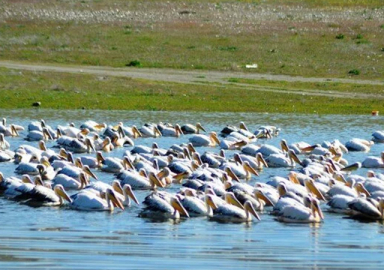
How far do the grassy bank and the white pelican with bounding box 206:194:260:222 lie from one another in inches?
1025

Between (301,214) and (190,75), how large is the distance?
24.3m

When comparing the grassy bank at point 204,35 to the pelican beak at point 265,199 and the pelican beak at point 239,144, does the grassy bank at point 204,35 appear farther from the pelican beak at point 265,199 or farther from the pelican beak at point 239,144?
the pelican beak at point 265,199

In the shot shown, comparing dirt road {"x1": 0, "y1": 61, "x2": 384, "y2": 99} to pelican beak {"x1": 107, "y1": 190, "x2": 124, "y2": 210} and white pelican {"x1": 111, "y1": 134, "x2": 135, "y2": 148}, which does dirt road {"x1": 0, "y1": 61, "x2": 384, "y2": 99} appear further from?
pelican beak {"x1": 107, "y1": 190, "x2": 124, "y2": 210}

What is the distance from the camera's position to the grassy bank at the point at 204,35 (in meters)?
42.8

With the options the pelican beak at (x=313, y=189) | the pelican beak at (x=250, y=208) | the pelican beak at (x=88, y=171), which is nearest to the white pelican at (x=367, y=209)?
the pelican beak at (x=313, y=189)

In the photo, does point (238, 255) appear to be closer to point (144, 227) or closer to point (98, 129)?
point (144, 227)

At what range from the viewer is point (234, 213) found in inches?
591

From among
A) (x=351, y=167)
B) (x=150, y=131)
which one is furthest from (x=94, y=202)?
(x=150, y=131)

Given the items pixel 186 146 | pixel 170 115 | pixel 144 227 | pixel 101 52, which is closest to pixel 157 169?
pixel 186 146

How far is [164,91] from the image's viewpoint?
34750 mm

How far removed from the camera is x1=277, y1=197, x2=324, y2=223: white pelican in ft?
49.2

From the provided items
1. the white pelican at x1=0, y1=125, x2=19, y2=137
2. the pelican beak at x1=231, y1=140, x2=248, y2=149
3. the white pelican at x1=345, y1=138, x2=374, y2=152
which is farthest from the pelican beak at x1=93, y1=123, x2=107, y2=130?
the white pelican at x1=345, y1=138, x2=374, y2=152

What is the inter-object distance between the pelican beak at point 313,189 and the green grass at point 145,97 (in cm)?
1482

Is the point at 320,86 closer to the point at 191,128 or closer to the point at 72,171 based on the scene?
the point at 191,128
